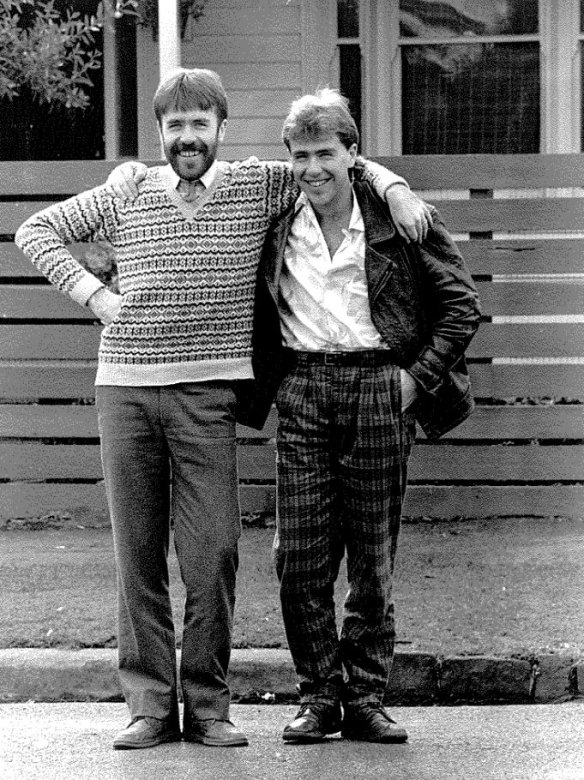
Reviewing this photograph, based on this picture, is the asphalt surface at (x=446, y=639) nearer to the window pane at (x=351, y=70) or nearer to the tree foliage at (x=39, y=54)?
the tree foliage at (x=39, y=54)

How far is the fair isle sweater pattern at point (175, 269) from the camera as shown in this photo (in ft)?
16.2

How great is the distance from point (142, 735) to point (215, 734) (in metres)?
0.23

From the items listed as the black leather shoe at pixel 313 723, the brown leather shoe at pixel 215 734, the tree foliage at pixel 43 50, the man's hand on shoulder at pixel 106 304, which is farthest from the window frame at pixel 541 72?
the brown leather shoe at pixel 215 734

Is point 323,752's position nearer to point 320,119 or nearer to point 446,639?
point 446,639

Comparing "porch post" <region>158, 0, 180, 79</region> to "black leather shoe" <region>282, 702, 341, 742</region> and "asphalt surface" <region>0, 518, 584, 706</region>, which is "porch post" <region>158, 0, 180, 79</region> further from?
"black leather shoe" <region>282, 702, 341, 742</region>

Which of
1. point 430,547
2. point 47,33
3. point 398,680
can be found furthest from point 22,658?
point 47,33

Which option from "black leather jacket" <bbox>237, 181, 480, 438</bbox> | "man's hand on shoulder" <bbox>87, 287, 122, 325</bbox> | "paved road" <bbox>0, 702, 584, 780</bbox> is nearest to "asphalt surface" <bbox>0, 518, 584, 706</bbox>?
"paved road" <bbox>0, 702, 584, 780</bbox>

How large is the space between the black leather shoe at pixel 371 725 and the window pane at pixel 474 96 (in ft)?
21.6

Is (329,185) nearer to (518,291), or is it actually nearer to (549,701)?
(549,701)

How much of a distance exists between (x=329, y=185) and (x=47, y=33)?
4.59 metres

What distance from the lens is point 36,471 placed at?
8.50 meters

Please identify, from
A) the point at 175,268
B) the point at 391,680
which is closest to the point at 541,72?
the point at 391,680

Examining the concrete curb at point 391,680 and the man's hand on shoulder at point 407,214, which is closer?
the man's hand on shoulder at point 407,214

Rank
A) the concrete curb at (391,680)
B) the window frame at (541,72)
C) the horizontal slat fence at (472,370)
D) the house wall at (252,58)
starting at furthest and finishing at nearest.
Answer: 1. the house wall at (252,58)
2. the window frame at (541,72)
3. the horizontal slat fence at (472,370)
4. the concrete curb at (391,680)
